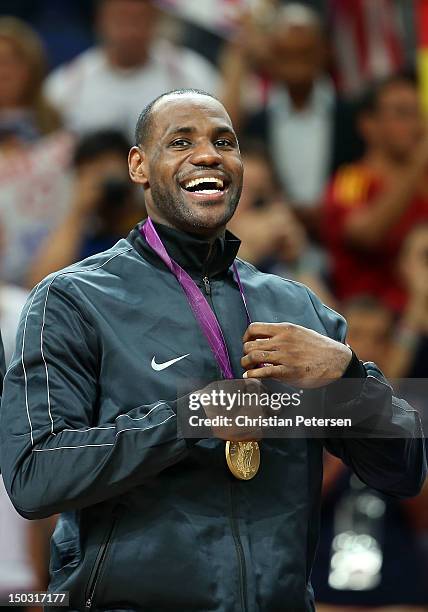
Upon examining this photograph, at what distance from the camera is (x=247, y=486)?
2572 mm

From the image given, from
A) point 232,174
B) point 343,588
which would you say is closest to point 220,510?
point 232,174

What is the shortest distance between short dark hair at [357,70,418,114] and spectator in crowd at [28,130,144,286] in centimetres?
134

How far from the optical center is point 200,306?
2.71 m

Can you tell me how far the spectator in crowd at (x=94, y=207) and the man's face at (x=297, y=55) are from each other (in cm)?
112

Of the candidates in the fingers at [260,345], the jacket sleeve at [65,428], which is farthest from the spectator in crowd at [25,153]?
the fingers at [260,345]

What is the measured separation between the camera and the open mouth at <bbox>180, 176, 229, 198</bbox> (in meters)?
2.75

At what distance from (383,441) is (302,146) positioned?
3917mm

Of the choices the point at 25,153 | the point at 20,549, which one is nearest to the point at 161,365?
the point at 20,549

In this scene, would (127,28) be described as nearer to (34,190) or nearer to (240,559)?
(34,190)

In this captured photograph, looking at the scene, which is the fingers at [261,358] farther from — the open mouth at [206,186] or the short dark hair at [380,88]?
the short dark hair at [380,88]

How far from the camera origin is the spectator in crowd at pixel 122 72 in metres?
6.35

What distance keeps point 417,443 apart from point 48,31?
453 cm

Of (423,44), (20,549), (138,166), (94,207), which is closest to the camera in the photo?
(138,166)

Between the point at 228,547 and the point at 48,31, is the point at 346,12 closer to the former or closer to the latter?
the point at 48,31
